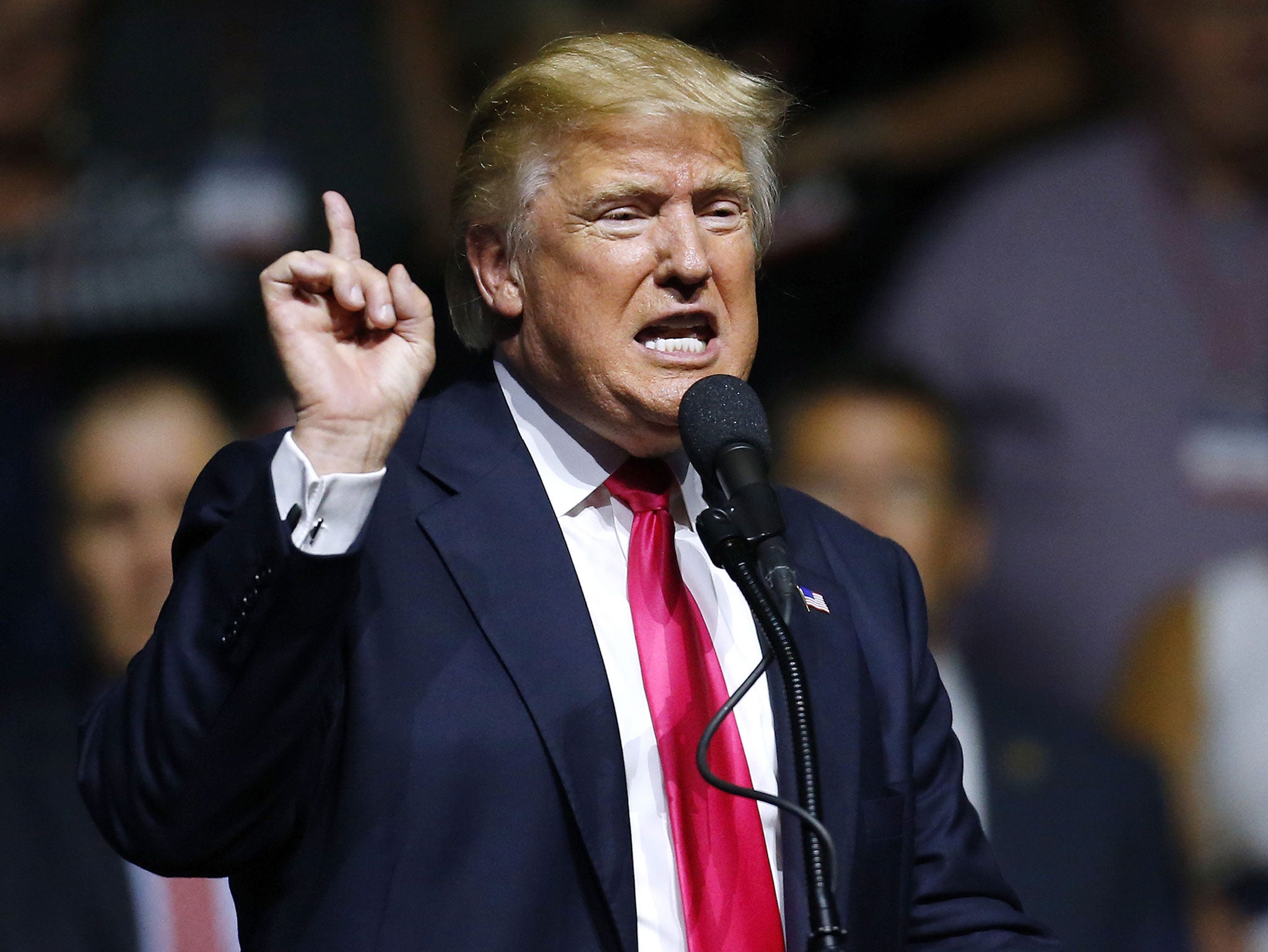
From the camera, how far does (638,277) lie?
1.63 meters

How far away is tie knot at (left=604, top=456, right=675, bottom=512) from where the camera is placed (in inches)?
66.6

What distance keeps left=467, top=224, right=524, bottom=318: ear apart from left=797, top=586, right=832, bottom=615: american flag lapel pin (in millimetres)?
457

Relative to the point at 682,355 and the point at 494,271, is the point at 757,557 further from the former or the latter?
the point at 494,271

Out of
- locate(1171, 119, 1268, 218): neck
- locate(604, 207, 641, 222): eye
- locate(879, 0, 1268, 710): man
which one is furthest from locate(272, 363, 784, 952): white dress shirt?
locate(1171, 119, 1268, 218): neck

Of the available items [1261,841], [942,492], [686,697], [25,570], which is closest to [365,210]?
[25,570]

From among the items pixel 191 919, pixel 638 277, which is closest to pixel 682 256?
pixel 638 277

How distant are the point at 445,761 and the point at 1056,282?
104 inches

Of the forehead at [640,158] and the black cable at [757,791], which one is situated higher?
the forehead at [640,158]

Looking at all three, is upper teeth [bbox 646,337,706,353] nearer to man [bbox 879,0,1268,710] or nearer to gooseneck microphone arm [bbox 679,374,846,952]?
gooseneck microphone arm [bbox 679,374,846,952]

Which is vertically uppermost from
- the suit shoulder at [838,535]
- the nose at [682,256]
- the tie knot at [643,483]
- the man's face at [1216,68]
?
the man's face at [1216,68]

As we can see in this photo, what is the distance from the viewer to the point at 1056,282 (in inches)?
144

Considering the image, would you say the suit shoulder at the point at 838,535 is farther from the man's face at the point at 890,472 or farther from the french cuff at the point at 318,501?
the man's face at the point at 890,472

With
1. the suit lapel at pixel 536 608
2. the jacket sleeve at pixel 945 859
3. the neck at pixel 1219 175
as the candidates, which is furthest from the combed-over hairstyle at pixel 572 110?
the neck at pixel 1219 175

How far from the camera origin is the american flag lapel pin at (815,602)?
162 cm
